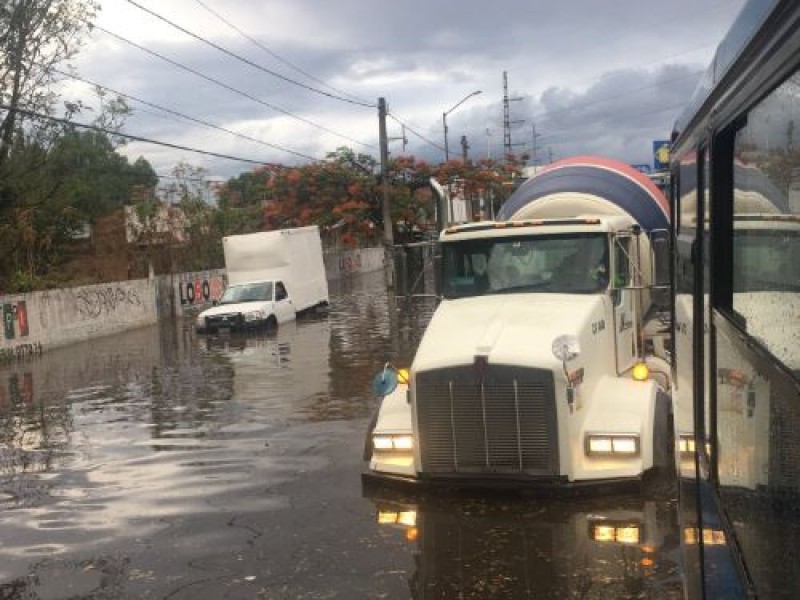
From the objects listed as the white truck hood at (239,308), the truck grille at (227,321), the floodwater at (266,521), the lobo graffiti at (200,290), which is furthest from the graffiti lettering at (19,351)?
the lobo graffiti at (200,290)

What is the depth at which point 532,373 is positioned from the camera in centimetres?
672

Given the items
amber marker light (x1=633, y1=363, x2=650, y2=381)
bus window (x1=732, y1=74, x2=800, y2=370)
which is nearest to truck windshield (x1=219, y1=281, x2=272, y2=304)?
amber marker light (x1=633, y1=363, x2=650, y2=381)

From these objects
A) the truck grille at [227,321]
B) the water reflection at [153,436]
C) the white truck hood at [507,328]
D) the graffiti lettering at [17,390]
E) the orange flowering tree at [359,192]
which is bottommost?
the graffiti lettering at [17,390]

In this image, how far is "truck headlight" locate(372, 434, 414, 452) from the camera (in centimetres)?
742

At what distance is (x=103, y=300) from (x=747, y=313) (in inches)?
1109

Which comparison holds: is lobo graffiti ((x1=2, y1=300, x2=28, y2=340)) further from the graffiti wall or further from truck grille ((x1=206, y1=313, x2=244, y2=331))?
the graffiti wall

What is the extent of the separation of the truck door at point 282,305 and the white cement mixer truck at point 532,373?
62.1ft

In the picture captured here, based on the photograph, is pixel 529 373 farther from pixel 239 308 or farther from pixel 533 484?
pixel 239 308

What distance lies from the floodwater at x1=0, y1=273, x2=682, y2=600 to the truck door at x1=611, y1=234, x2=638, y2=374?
1750 mm

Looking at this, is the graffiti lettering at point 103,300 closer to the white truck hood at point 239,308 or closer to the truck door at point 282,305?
the white truck hood at point 239,308

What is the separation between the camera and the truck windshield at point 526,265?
26.5 ft

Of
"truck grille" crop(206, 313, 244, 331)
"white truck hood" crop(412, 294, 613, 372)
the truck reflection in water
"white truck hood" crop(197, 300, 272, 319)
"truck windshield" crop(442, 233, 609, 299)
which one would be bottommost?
the truck reflection in water

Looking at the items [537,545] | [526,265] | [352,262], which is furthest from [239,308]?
[352,262]

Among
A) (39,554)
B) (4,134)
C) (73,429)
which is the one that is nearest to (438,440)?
(39,554)
